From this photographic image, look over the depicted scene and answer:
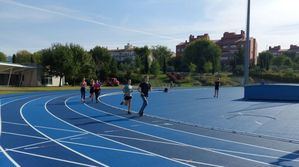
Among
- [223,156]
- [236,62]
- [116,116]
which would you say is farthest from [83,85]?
[236,62]

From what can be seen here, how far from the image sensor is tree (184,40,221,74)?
111062 mm

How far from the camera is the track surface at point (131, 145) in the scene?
28.6ft

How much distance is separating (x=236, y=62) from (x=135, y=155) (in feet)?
330

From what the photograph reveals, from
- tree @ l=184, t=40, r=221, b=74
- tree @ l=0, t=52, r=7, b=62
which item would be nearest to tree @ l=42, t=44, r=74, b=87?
tree @ l=184, t=40, r=221, b=74

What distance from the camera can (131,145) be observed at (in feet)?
34.8

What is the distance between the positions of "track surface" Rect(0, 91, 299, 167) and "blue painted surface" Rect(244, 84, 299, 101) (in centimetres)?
1406

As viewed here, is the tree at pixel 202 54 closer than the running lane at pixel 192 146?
No

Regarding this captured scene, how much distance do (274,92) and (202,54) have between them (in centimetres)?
8612

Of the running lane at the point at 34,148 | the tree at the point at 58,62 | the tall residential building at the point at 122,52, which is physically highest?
the tall residential building at the point at 122,52

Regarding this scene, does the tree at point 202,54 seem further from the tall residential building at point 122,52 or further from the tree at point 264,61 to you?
the tall residential building at point 122,52

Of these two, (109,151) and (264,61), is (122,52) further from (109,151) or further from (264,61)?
(109,151)

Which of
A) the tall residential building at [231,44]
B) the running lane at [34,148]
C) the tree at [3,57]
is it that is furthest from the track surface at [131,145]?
the tall residential building at [231,44]

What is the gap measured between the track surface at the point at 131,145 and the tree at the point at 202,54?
9701 cm

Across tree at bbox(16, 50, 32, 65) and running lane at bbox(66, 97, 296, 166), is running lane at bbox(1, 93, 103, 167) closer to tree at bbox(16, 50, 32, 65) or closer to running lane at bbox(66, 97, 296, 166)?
running lane at bbox(66, 97, 296, 166)
